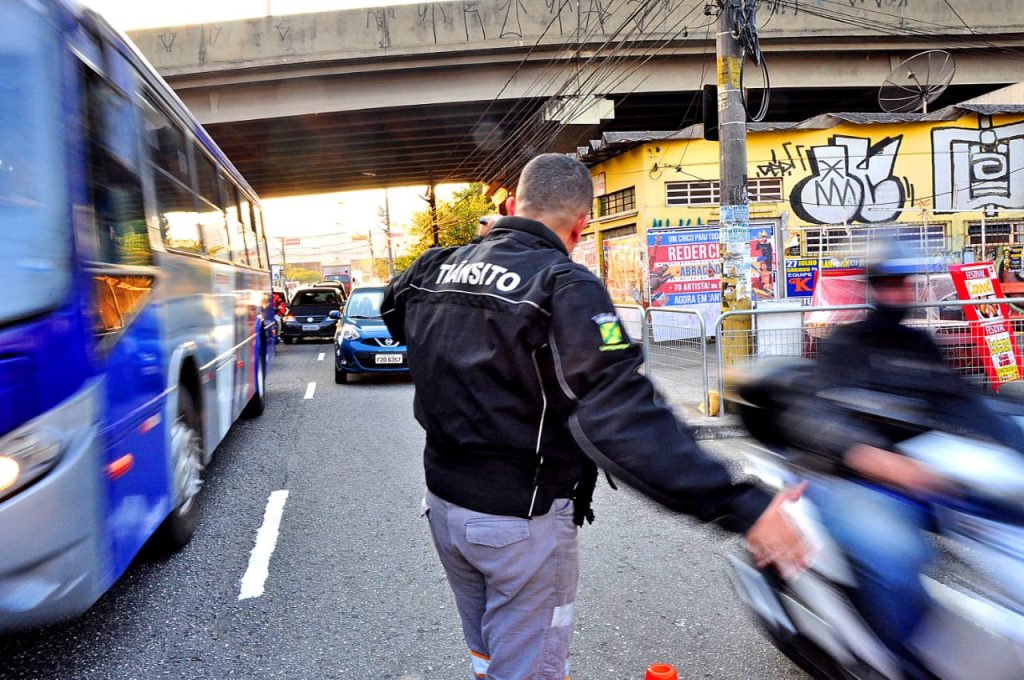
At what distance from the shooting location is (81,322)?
118 inches

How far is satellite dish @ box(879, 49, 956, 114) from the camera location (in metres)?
14.0

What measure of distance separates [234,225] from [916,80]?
40.6 ft

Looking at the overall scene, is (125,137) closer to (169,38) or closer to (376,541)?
(376,541)

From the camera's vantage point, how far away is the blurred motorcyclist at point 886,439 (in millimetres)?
2119

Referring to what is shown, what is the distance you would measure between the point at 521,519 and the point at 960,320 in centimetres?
757

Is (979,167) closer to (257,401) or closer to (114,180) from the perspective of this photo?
(257,401)

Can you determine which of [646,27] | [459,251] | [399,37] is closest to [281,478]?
[459,251]

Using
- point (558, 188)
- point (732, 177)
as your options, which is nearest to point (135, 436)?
point (558, 188)

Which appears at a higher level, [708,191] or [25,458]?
[708,191]

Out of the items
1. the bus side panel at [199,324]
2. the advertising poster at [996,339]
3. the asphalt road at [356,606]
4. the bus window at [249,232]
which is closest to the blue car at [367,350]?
the bus window at [249,232]

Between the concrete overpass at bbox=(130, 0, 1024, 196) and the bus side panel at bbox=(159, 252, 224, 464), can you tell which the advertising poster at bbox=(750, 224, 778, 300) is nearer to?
the concrete overpass at bbox=(130, 0, 1024, 196)

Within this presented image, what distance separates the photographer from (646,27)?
66.2 ft

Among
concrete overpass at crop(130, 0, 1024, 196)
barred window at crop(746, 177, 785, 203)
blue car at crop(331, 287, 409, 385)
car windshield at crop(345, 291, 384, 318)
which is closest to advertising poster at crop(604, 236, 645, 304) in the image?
barred window at crop(746, 177, 785, 203)

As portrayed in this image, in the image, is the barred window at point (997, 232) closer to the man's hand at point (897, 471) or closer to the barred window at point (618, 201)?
the barred window at point (618, 201)
